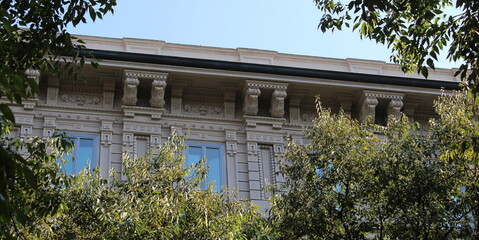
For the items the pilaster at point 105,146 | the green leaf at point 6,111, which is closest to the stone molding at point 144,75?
the pilaster at point 105,146

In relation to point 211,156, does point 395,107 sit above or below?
above

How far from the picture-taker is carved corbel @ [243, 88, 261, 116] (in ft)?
64.2

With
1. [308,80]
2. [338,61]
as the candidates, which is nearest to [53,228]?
[308,80]

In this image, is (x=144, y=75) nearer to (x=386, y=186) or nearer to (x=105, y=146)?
(x=105, y=146)

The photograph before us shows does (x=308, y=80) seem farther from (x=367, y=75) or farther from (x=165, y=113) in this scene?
(x=165, y=113)

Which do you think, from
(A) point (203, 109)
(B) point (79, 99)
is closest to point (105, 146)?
(B) point (79, 99)

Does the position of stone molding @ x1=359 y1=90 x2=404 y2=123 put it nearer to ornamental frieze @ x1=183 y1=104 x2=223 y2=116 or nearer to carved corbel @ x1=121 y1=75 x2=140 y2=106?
ornamental frieze @ x1=183 y1=104 x2=223 y2=116

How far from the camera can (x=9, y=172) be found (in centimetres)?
632

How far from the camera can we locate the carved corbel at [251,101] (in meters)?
19.6

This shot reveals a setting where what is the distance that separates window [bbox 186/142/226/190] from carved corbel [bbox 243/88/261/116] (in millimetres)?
1297

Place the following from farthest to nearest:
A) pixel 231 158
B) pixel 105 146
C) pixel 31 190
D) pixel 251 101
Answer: pixel 251 101, pixel 231 158, pixel 105 146, pixel 31 190

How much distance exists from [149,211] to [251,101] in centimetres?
785

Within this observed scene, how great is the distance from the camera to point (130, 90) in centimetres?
1903

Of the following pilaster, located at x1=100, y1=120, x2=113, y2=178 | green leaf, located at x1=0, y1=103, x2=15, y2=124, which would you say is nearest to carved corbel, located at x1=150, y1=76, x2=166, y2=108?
pilaster, located at x1=100, y1=120, x2=113, y2=178
